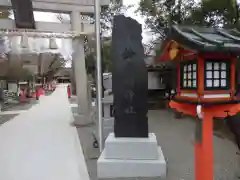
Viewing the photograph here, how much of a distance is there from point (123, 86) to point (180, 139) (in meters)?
3.47

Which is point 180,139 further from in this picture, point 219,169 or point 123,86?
point 123,86

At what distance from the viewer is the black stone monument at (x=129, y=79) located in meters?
4.93

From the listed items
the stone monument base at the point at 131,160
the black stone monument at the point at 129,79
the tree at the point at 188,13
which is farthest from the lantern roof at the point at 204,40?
the tree at the point at 188,13

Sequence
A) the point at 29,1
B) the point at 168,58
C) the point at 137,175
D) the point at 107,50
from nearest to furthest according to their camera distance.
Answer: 1. the point at 168,58
2. the point at 137,175
3. the point at 29,1
4. the point at 107,50

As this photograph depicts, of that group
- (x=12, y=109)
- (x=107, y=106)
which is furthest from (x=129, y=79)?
(x=12, y=109)

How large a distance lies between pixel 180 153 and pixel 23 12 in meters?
6.64

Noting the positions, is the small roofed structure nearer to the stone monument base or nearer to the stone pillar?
the stone monument base

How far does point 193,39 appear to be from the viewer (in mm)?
2672

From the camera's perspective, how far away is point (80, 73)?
387 inches

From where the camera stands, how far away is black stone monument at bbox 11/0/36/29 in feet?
27.9

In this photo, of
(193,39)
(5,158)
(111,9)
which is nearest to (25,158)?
(5,158)

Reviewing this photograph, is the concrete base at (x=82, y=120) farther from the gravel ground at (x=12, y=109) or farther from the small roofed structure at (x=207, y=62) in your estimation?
the small roofed structure at (x=207, y=62)

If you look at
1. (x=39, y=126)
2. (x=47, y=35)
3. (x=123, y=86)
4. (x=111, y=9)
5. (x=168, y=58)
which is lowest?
(x=39, y=126)

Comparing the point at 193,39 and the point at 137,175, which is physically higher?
the point at 193,39
